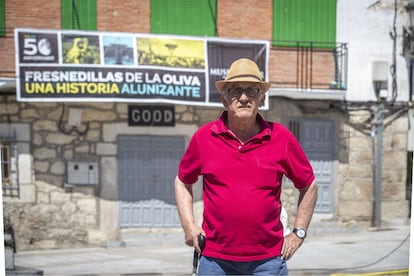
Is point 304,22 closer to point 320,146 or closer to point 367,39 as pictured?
point 367,39

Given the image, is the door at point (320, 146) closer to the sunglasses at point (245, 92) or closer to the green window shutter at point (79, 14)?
the green window shutter at point (79, 14)

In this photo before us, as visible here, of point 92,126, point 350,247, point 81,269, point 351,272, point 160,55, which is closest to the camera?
point 351,272

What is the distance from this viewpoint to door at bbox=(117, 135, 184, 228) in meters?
8.52

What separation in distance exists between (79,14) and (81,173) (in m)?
2.07

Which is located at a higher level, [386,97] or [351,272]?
[386,97]

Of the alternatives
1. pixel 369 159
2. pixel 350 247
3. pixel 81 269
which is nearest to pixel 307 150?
pixel 369 159

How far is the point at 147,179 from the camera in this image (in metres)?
8.57

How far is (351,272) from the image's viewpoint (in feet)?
18.8

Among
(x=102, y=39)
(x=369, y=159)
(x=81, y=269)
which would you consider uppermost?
(x=102, y=39)

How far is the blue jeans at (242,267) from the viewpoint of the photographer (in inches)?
100

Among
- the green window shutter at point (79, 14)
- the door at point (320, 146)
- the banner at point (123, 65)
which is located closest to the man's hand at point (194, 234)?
the banner at point (123, 65)

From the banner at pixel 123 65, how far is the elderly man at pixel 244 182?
5.16m

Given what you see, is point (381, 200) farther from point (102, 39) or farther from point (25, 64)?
point (25, 64)

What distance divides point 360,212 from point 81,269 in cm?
414
